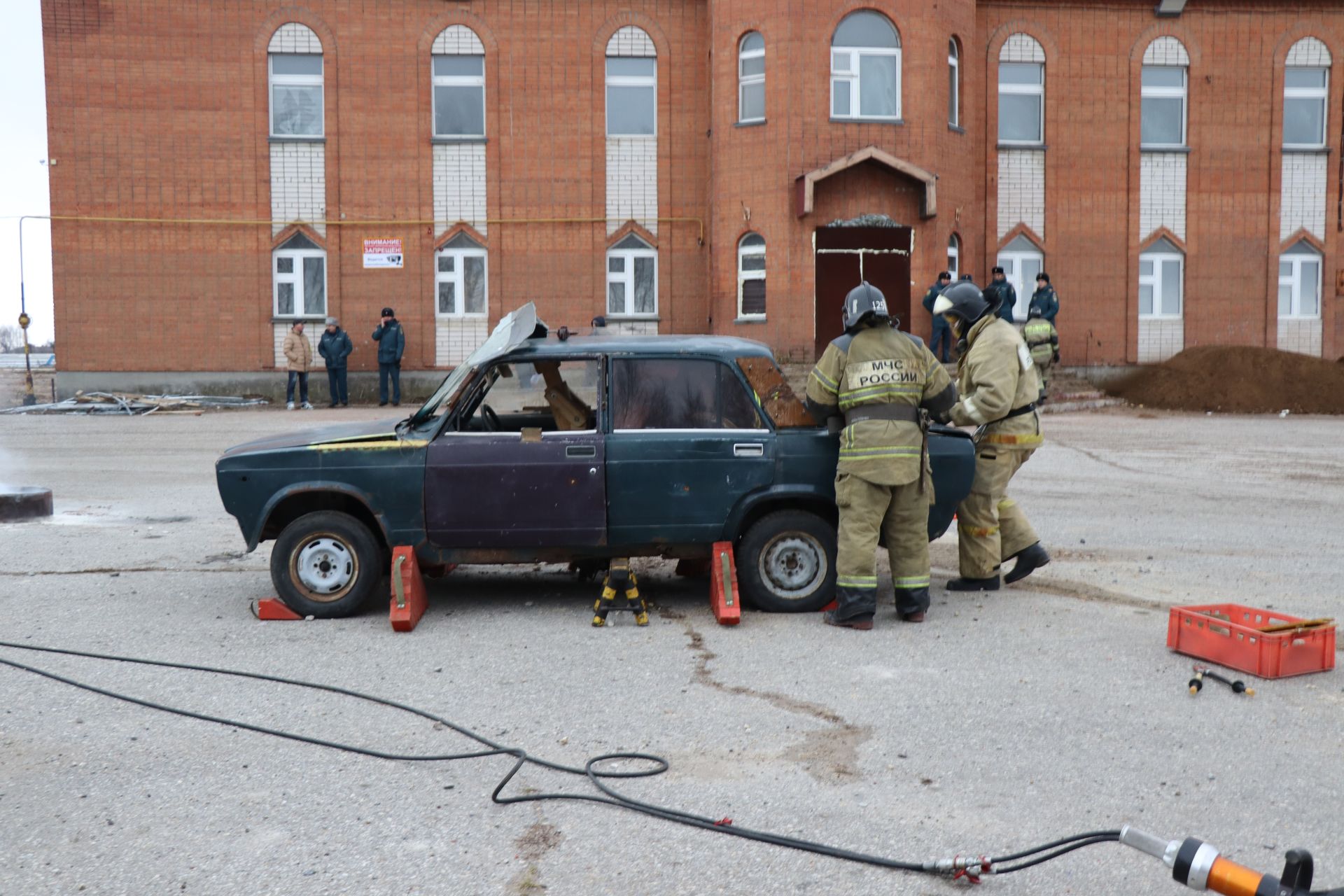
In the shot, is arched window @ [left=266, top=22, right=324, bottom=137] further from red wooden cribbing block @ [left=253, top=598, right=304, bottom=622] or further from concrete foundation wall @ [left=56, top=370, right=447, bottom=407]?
red wooden cribbing block @ [left=253, top=598, right=304, bottom=622]

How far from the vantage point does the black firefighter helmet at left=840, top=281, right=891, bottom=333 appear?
7086mm

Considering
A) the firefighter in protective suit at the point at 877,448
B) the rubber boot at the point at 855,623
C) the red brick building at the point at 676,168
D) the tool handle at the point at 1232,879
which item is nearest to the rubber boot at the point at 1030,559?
the firefighter in protective suit at the point at 877,448

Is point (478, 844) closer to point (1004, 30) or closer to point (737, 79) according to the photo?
point (737, 79)

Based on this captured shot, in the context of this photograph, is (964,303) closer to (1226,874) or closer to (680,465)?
(680,465)

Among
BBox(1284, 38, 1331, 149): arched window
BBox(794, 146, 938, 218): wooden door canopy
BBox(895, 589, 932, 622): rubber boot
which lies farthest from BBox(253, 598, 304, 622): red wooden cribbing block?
BBox(1284, 38, 1331, 149): arched window

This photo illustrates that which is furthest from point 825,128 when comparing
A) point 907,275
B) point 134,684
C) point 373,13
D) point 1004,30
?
point 134,684

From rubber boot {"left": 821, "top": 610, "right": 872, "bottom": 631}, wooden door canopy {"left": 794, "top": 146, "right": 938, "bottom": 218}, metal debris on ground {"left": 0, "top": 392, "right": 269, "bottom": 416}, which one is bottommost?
rubber boot {"left": 821, "top": 610, "right": 872, "bottom": 631}

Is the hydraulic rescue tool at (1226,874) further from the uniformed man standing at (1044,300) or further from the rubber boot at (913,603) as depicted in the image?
the uniformed man standing at (1044,300)

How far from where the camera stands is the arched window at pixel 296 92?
87.9ft

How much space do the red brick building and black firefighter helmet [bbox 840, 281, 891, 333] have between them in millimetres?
18350

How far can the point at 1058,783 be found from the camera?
458 centimetres

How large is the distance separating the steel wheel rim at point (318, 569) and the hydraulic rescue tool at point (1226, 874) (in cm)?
489

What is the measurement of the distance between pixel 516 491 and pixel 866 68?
20.4m

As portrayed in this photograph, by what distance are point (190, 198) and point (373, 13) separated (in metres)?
5.39
